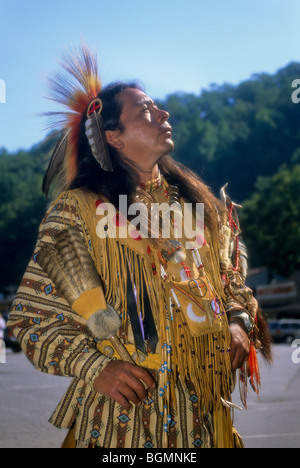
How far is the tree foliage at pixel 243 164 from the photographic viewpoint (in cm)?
5434

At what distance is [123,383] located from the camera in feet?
7.47

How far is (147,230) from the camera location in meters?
2.68

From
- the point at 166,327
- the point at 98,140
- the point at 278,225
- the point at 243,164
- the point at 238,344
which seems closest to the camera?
the point at 166,327

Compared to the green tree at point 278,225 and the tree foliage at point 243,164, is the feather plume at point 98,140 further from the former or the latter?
the green tree at point 278,225

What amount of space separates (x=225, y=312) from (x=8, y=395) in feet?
33.5

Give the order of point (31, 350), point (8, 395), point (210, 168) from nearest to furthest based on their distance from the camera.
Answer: point (31, 350) < point (8, 395) < point (210, 168)

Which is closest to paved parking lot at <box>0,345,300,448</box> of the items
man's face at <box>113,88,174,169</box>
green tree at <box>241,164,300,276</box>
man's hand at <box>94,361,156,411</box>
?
man's face at <box>113,88,174,169</box>

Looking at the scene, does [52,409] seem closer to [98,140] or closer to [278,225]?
[98,140]

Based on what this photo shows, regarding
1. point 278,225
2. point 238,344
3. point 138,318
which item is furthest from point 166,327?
point 278,225

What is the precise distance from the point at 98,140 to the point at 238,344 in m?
1.01

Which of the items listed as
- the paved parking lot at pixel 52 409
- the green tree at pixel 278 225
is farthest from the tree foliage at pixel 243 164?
the paved parking lot at pixel 52 409

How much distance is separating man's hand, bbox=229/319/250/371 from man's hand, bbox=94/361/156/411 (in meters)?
0.44

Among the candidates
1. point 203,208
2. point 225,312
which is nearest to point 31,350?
point 225,312
